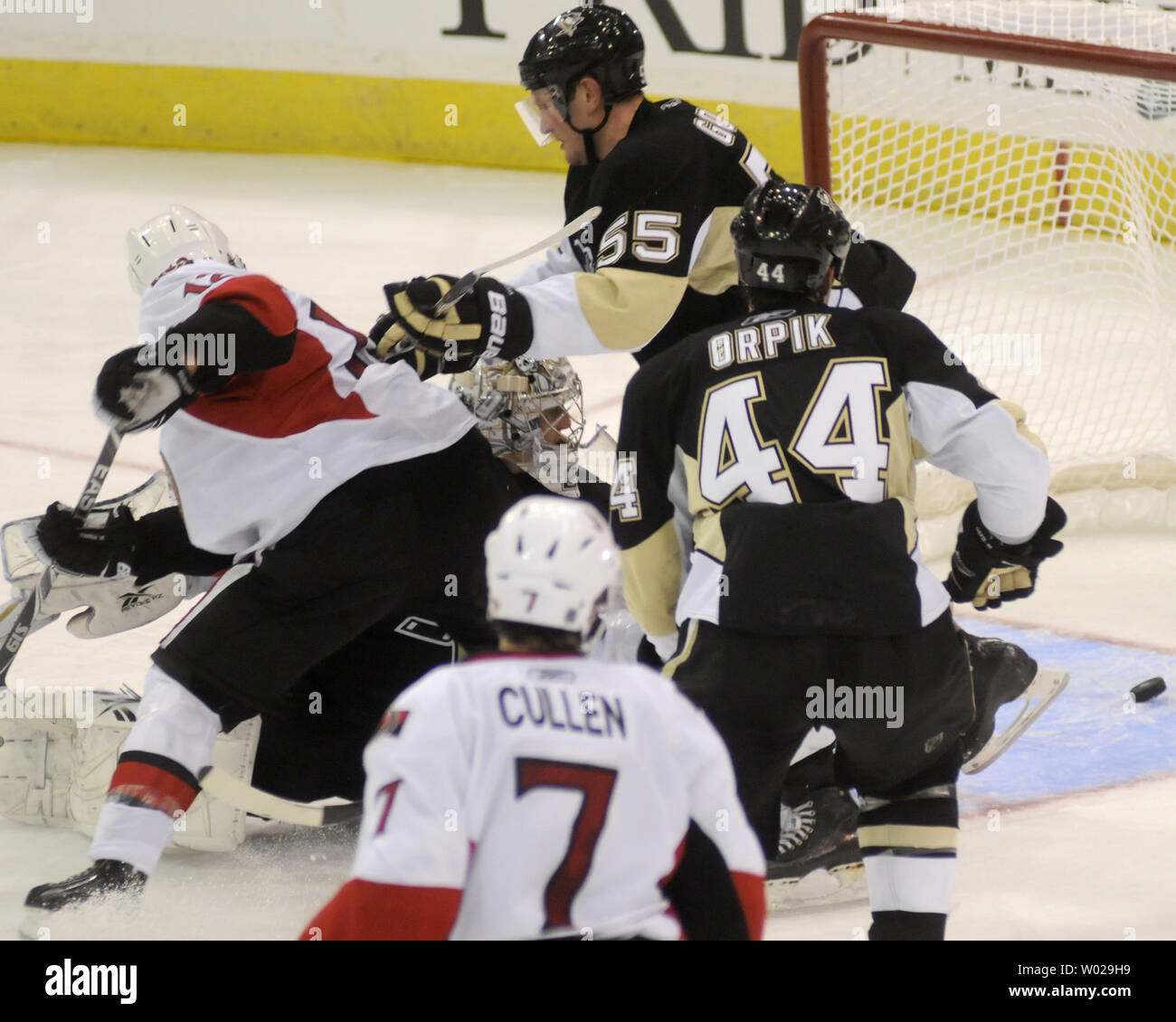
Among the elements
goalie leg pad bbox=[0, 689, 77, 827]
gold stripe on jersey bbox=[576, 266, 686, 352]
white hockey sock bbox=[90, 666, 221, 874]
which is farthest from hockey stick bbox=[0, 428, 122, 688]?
gold stripe on jersey bbox=[576, 266, 686, 352]

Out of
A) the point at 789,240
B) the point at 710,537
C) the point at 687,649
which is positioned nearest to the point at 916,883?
the point at 687,649

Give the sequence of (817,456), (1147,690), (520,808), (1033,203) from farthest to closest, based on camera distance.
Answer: (1033,203), (1147,690), (817,456), (520,808)

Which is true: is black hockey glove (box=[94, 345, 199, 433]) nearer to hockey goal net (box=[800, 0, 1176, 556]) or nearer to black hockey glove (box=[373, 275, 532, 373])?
black hockey glove (box=[373, 275, 532, 373])

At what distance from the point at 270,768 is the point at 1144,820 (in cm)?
162

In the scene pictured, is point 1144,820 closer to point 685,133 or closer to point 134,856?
point 685,133

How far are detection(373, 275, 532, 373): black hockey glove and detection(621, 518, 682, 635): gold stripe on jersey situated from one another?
561 mm

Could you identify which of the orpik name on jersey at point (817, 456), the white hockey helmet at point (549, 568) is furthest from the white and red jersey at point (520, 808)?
the orpik name on jersey at point (817, 456)

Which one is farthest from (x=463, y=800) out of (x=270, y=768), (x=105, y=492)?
(x=105, y=492)

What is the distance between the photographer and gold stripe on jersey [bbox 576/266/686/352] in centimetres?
329

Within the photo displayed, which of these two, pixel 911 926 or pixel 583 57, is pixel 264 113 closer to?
pixel 583 57

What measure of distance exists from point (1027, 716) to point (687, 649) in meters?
1.22

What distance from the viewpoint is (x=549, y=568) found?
1.89 m

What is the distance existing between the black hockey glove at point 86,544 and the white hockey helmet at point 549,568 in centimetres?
152

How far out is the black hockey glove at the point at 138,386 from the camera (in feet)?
9.61
